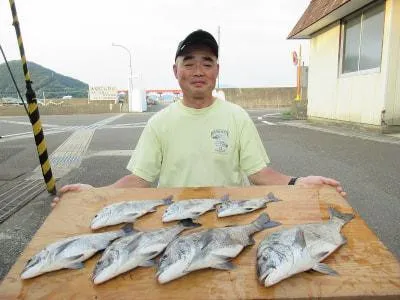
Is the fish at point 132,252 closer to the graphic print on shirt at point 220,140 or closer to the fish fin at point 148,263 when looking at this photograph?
the fish fin at point 148,263

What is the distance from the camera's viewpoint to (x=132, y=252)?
6.27ft

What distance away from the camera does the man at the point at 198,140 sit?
10.4 feet

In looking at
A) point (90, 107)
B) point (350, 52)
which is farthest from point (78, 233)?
point (90, 107)

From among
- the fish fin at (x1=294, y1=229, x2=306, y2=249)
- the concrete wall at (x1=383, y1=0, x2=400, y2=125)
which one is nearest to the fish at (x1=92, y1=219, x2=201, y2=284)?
the fish fin at (x1=294, y1=229, x2=306, y2=249)

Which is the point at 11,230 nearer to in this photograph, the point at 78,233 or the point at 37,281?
the point at 78,233

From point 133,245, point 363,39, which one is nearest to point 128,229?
point 133,245

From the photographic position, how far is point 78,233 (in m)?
2.29

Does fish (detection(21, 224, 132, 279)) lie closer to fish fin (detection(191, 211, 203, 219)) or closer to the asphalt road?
fish fin (detection(191, 211, 203, 219))

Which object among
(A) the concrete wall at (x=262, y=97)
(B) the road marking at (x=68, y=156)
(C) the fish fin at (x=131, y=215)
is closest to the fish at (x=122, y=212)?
(C) the fish fin at (x=131, y=215)

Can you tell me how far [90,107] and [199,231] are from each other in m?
35.2

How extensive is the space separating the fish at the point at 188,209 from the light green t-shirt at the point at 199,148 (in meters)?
0.65

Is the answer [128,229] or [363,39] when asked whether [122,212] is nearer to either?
[128,229]

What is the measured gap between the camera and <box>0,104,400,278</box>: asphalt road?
4.89 metres

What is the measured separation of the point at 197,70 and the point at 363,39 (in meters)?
11.7
